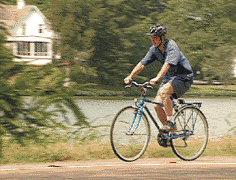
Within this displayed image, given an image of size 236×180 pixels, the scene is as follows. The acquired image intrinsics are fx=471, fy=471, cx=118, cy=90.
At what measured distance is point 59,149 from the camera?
6.24 m

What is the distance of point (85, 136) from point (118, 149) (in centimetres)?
135

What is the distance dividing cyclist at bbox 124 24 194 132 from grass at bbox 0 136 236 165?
0.62 metres

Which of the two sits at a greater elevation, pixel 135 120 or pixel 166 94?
pixel 166 94

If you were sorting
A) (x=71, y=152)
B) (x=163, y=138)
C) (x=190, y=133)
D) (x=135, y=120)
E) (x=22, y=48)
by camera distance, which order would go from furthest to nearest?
(x=22, y=48) → (x=190, y=133) → (x=71, y=152) → (x=163, y=138) → (x=135, y=120)

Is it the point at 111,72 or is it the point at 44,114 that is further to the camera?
the point at 111,72

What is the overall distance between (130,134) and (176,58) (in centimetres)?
109

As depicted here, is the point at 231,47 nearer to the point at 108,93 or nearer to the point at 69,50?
the point at 108,93

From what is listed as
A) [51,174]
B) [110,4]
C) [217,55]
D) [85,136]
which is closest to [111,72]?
[110,4]

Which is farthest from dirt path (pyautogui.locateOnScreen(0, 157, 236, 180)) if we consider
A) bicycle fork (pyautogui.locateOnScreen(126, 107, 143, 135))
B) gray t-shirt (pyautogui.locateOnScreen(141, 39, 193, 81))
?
gray t-shirt (pyautogui.locateOnScreen(141, 39, 193, 81))

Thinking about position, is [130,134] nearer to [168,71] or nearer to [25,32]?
[168,71]

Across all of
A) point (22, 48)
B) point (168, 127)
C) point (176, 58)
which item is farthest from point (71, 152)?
point (22, 48)

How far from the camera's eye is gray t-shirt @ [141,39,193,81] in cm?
569

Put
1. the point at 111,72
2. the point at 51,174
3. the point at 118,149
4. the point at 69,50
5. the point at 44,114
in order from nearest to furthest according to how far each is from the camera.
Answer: the point at 51,174, the point at 118,149, the point at 44,114, the point at 69,50, the point at 111,72

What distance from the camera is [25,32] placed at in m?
29.1
